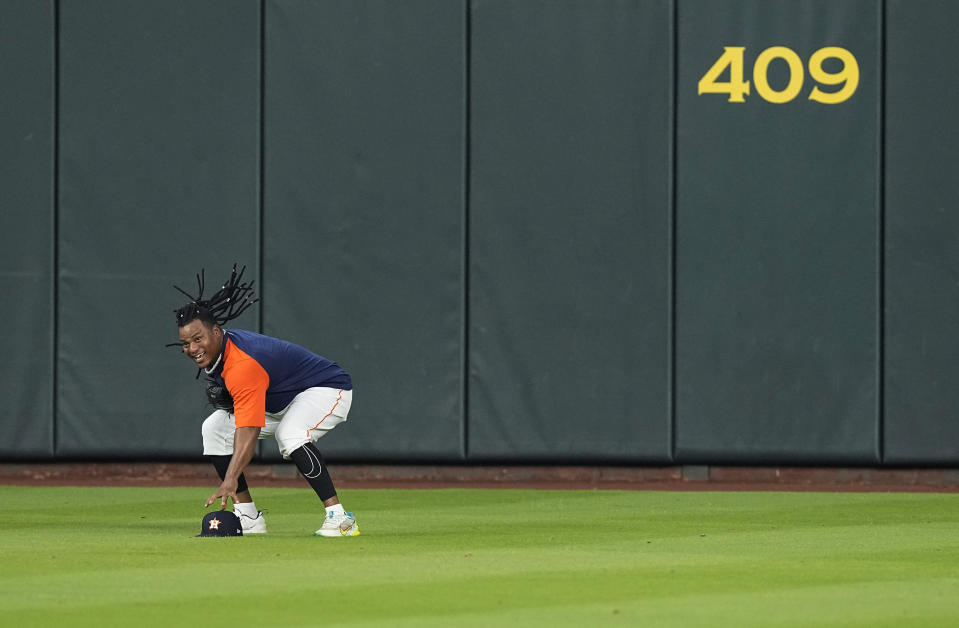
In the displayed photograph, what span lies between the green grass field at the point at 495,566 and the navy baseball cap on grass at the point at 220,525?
232 millimetres

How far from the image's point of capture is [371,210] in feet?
61.5

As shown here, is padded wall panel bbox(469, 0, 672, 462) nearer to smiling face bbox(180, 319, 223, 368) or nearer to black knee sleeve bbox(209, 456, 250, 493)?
black knee sleeve bbox(209, 456, 250, 493)

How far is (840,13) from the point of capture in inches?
719

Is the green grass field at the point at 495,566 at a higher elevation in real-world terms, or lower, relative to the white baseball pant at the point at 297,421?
lower

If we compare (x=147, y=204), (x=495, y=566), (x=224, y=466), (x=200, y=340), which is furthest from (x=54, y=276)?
(x=495, y=566)

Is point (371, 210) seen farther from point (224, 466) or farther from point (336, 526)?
point (336, 526)

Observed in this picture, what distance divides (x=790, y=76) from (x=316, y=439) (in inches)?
348

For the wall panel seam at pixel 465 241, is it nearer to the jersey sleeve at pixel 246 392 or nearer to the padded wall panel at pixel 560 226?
the padded wall panel at pixel 560 226

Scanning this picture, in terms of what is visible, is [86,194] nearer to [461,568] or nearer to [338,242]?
[338,242]

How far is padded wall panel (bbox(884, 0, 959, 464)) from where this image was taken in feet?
59.6

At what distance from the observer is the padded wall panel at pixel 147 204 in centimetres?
1881

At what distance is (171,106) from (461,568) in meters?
10.8

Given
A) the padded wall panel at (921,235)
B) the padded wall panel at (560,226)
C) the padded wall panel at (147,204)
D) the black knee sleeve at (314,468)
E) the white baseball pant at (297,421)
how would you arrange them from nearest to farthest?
the black knee sleeve at (314,468) < the white baseball pant at (297,421) < the padded wall panel at (921,235) < the padded wall panel at (560,226) < the padded wall panel at (147,204)

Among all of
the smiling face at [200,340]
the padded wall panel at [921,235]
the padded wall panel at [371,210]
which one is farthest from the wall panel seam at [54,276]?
the padded wall panel at [921,235]
